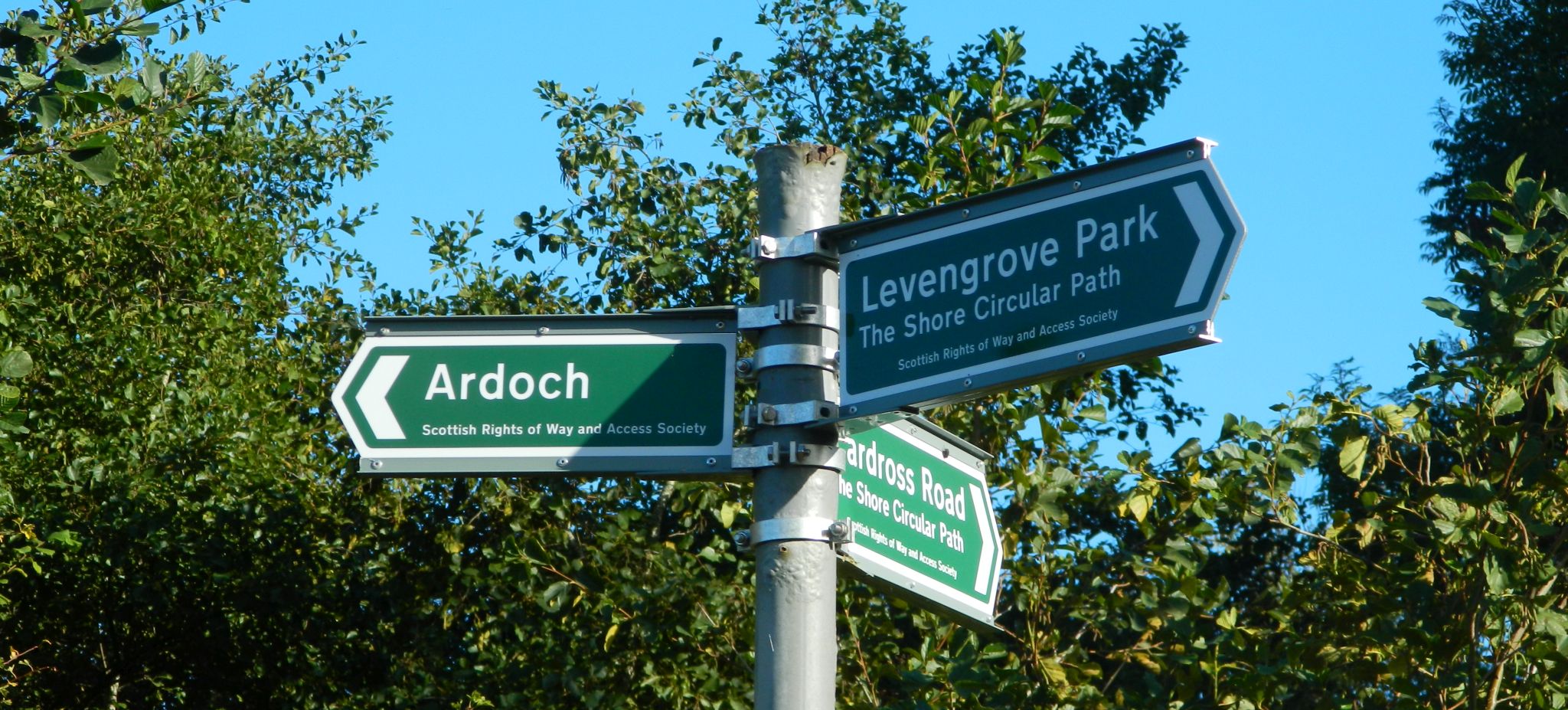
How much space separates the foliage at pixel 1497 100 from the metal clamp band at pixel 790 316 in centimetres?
1988

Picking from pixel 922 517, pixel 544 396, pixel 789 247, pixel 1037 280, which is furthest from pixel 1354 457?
pixel 544 396

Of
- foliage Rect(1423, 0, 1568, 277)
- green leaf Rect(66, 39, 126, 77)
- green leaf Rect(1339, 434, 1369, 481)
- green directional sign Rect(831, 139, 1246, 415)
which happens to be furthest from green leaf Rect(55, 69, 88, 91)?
foliage Rect(1423, 0, 1568, 277)

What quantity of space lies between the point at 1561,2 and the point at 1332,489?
7551mm

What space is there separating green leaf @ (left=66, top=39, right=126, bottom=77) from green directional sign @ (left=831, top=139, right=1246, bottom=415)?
4.92 ft

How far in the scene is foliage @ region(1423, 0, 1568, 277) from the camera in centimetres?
2114

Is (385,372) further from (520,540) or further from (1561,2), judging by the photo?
(1561,2)

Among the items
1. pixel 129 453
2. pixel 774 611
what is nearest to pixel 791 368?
pixel 774 611

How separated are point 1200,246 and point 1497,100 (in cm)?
2130

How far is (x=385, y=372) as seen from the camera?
297 cm

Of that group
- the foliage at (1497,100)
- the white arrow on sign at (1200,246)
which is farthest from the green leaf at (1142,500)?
the foliage at (1497,100)

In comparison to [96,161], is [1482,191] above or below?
above

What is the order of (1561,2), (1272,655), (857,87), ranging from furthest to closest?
(1561,2)
(857,87)
(1272,655)

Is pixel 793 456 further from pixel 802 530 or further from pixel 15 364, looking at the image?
pixel 15 364

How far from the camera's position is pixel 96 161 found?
11.4 feet
